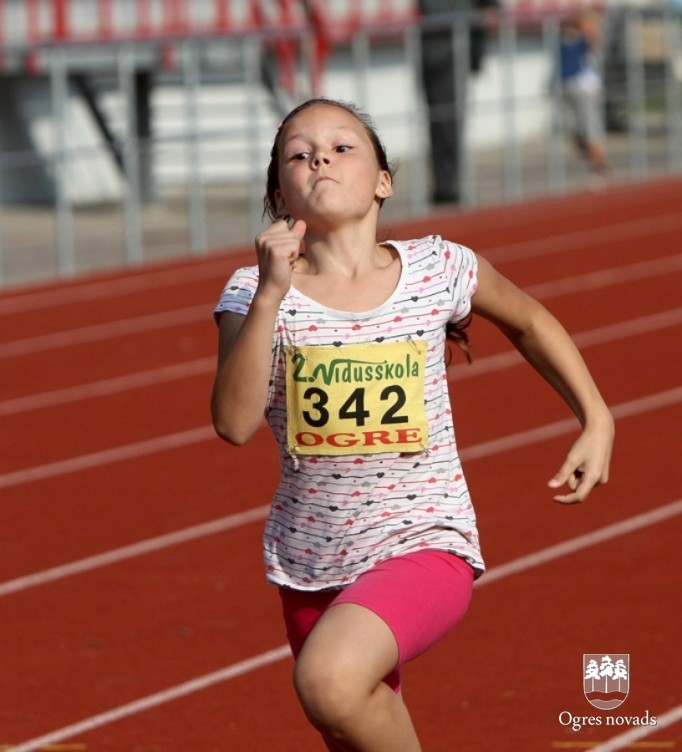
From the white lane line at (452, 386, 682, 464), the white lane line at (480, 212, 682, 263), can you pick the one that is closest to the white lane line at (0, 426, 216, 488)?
the white lane line at (452, 386, 682, 464)

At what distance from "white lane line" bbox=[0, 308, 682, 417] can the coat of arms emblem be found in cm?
455

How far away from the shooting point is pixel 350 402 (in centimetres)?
344

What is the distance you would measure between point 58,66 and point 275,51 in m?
5.51

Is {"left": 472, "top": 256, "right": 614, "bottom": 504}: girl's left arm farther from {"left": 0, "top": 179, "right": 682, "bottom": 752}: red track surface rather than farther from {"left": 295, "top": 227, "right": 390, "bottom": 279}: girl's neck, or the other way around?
{"left": 0, "top": 179, "right": 682, "bottom": 752}: red track surface

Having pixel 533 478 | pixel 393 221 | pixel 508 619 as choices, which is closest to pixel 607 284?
pixel 393 221

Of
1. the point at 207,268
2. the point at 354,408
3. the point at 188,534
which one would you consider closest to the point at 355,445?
the point at 354,408

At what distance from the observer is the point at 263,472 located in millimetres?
8000

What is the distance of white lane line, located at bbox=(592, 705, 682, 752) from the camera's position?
4.66 m

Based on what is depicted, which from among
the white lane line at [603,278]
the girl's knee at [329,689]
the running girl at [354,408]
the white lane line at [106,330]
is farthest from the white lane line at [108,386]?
the girl's knee at [329,689]

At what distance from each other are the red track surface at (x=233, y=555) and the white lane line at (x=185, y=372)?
0.08 feet

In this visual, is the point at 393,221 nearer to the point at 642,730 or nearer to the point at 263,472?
the point at 263,472

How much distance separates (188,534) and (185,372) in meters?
3.60

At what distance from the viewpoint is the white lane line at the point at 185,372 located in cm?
987

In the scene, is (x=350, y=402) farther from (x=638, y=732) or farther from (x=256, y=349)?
(x=638, y=732)
